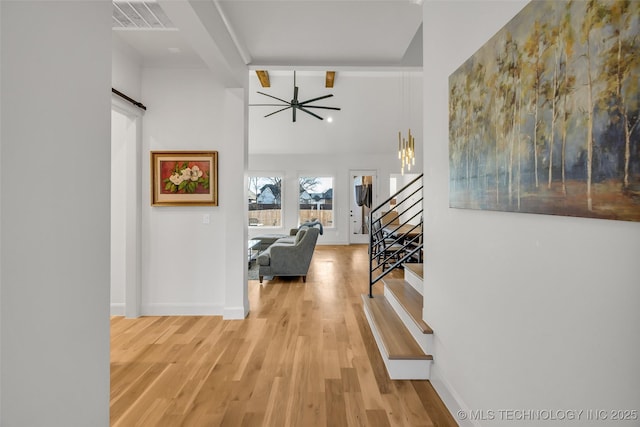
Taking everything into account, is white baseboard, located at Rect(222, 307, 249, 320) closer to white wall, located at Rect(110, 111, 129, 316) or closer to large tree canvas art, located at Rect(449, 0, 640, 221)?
white wall, located at Rect(110, 111, 129, 316)

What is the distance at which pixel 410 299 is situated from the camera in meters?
2.92

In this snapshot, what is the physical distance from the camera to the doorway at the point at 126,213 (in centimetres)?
343

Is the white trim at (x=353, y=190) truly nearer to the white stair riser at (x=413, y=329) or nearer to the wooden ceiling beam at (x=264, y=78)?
the wooden ceiling beam at (x=264, y=78)

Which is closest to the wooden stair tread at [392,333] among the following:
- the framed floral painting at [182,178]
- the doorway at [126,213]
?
the framed floral painting at [182,178]

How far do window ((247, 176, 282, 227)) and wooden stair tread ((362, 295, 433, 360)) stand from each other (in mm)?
6709

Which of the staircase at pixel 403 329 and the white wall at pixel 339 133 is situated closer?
the staircase at pixel 403 329

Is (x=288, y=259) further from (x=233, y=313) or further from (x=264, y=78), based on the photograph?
(x=264, y=78)

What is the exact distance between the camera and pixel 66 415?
2.90ft

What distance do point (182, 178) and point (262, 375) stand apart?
89.5 inches

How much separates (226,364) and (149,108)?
2.83 m

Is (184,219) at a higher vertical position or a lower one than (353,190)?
lower

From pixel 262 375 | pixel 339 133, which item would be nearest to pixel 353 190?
pixel 339 133

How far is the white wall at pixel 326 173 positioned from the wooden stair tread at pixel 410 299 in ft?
20.5

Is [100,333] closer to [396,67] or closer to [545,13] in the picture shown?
[545,13]
